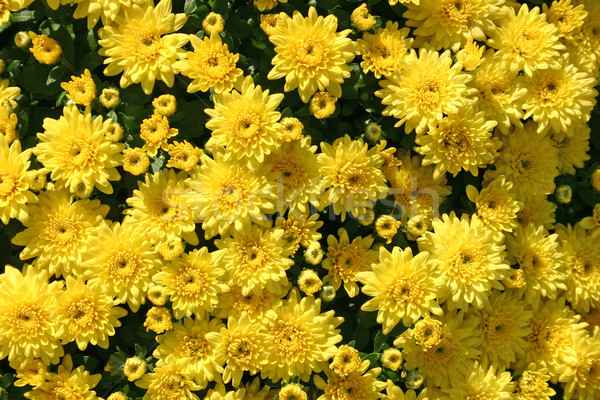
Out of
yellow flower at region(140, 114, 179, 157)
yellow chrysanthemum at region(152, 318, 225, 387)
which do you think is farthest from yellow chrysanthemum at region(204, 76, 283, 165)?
yellow chrysanthemum at region(152, 318, 225, 387)

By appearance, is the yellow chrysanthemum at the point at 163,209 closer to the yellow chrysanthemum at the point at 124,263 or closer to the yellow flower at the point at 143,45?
the yellow chrysanthemum at the point at 124,263

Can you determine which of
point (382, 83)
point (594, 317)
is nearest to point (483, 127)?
point (382, 83)

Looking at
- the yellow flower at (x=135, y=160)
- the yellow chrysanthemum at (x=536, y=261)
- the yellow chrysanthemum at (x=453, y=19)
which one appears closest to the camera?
the yellow flower at (x=135, y=160)

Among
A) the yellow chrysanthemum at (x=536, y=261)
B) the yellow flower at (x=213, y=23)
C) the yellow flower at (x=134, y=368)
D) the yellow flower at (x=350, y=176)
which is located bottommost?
the yellow flower at (x=134, y=368)

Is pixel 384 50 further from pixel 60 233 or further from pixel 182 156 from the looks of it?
pixel 60 233

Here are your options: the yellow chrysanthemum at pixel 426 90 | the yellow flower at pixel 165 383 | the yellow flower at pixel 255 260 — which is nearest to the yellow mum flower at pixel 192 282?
the yellow flower at pixel 255 260

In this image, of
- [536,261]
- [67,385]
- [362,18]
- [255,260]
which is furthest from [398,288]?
[67,385]
